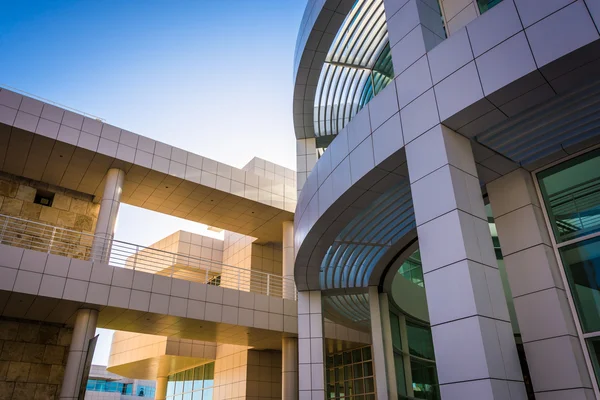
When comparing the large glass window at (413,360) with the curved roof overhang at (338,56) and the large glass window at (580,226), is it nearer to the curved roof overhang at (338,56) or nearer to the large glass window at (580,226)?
the curved roof overhang at (338,56)

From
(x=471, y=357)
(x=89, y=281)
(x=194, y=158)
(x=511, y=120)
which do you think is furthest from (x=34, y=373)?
(x=511, y=120)

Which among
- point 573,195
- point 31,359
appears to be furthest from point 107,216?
point 573,195

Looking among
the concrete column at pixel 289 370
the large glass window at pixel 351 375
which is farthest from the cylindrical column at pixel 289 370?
the large glass window at pixel 351 375

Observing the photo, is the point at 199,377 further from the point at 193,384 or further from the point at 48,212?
the point at 48,212

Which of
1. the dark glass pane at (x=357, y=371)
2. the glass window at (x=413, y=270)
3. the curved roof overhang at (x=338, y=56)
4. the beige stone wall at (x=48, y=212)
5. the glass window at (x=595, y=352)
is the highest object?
the curved roof overhang at (x=338, y=56)

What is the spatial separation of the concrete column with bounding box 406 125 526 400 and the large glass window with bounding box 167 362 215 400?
2137 cm

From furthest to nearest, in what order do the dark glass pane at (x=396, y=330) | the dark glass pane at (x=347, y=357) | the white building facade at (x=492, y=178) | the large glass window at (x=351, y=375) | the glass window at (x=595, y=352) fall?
Answer: the dark glass pane at (x=347, y=357) < the large glass window at (x=351, y=375) < the dark glass pane at (x=396, y=330) < the glass window at (x=595, y=352) < the white building facade at (x=492, y=178)

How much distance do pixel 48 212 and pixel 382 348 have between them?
1429 centimetres

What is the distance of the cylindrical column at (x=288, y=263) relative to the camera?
800 inches

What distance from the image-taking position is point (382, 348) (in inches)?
566

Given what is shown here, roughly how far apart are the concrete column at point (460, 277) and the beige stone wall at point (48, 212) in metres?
14.8

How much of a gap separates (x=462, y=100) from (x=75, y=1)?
53.5 ft

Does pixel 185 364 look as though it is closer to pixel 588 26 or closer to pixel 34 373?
pixel 34 373

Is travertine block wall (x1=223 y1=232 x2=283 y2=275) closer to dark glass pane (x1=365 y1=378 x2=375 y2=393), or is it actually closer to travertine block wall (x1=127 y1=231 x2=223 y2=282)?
travertine block wall (x1=127 y1=231 x2=223 y2=282)
